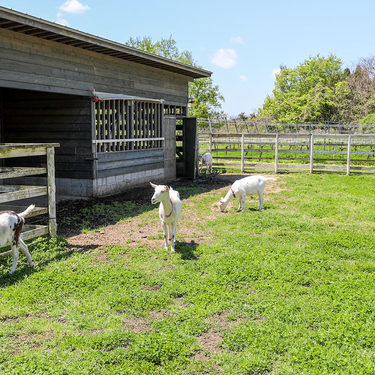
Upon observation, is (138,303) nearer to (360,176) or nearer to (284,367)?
(284,367)

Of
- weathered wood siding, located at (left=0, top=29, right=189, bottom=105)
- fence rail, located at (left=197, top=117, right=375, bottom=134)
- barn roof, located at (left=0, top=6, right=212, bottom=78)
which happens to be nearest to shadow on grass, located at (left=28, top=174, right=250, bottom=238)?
weathered wood siding, located at (left=0, top=29, right=189, bottom=105)

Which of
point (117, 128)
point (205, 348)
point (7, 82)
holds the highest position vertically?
point (7, 82)

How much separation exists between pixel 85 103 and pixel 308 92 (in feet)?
160

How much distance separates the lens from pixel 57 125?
1302cm

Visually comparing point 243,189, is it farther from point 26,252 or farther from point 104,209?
point 26,252

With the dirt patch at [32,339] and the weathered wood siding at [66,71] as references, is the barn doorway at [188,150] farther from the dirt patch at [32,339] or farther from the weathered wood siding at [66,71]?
the dirt patch at [32,339]

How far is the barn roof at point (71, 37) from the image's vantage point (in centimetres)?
854

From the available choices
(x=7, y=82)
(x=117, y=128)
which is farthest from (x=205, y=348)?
(x=117, y=128)

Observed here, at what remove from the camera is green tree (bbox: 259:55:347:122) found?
49.8 meters

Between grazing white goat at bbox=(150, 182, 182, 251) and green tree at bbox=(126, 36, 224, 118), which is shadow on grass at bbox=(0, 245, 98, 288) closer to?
grazing white goat at bbox=(150, 182, 182, 251)

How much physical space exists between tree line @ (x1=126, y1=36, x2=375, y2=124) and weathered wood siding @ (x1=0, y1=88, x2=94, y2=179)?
32.6 metres

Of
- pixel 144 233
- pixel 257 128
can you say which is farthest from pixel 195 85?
pixel 144 233

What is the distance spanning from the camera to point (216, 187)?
15078 mm

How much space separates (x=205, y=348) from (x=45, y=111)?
446 inches
